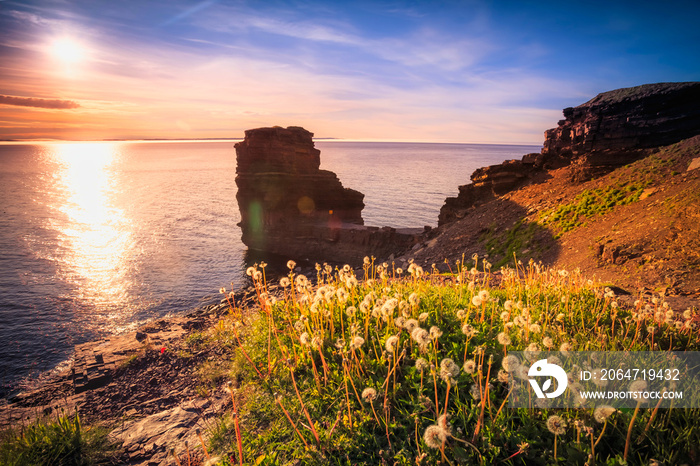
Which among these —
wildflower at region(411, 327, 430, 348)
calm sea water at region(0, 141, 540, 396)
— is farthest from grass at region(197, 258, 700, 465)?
calm sea water at region(0, 141, 540, 396)

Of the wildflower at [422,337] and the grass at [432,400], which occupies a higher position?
the wildflower at [422,337]

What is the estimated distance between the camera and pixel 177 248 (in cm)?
4688

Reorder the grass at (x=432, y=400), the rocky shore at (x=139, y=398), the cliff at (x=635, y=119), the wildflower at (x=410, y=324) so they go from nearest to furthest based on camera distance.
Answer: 1. the grass at (x=432, y=400)
2. the wildflower at (x=410, y=324)
3. the rocky shore at (x=139, y=398)
4. the cliff at (x=635, y=119)

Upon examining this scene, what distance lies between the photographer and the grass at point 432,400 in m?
3.09

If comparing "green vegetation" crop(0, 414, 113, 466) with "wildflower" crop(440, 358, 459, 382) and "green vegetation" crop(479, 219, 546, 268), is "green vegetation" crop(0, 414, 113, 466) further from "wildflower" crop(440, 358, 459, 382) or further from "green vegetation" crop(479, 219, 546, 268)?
"green vegetation" crop(479, 219, 546, 268)

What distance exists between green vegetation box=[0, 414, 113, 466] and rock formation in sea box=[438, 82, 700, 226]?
28.6 meters

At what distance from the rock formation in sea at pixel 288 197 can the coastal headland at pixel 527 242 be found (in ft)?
3.67

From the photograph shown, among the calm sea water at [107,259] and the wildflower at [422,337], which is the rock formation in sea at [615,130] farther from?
the calm sea water at [107,259]

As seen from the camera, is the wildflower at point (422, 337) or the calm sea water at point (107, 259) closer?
the wildflower at point (422, 337)

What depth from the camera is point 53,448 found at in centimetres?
463

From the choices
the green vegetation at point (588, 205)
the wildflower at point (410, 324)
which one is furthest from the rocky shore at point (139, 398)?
the green vegetation at point (588, 205)

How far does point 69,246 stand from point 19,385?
3903cm

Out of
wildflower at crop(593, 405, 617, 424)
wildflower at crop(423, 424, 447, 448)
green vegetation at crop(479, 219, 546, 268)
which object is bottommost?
green vegetation at crop(479, 219, 546, 268)

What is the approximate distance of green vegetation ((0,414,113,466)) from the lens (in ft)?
14.2
